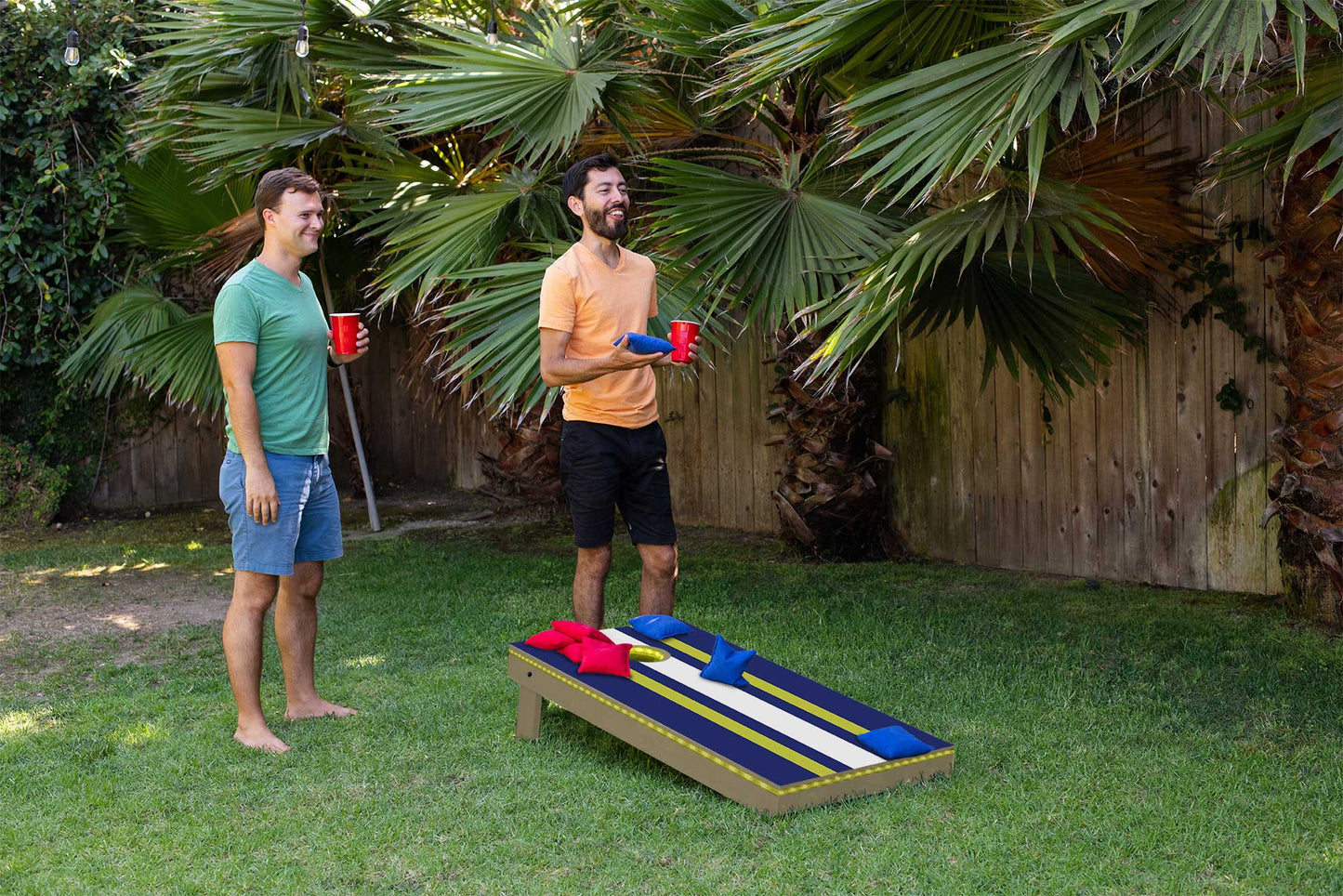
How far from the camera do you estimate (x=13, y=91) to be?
326 inches

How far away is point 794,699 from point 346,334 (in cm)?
181

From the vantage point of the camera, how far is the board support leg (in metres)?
3.76

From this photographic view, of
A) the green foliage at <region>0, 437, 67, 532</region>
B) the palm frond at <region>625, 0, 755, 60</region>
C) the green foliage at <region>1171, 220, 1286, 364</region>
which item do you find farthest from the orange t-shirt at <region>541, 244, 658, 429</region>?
the green foliage at <region>0, 437, 67, 532</region>

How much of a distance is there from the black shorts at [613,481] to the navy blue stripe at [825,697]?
484 mm

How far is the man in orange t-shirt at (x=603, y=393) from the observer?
4.12 metres

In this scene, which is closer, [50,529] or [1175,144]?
[1175,144]

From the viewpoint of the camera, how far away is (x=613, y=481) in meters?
4.27

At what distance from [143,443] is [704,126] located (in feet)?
18.1

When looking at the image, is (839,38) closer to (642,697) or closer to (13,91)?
(642,697)

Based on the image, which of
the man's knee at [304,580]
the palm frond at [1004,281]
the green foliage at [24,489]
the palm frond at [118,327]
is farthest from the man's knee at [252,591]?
the green foliage at [24,489]

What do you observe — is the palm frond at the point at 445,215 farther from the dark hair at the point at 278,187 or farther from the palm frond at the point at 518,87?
the dark hair at the point at 278,187

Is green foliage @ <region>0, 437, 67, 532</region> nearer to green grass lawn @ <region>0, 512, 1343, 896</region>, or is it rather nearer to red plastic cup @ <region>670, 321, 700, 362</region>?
green grass lawn @ <region>0, 512, 1343, 896</region>

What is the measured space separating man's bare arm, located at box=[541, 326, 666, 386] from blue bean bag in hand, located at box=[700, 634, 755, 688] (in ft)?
3.07

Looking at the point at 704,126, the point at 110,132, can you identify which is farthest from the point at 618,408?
the point at 110,132
